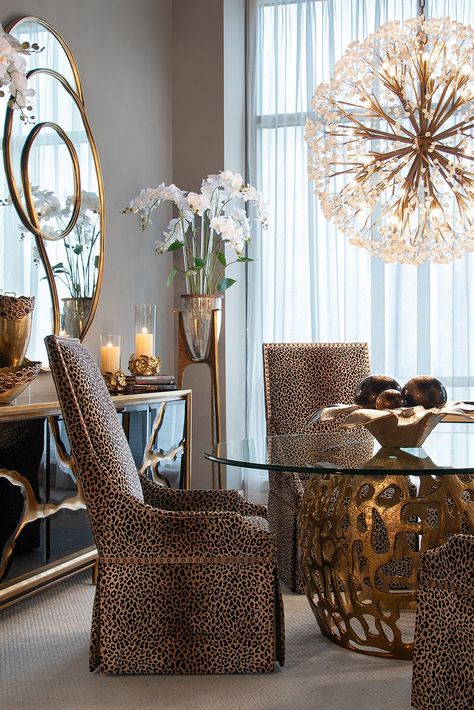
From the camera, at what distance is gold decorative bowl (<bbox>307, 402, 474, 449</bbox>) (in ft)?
7.79

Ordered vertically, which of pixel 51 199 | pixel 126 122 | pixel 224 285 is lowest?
pixel 224 285

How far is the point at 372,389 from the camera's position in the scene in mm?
2660

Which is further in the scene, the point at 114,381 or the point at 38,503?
the point at 114,381

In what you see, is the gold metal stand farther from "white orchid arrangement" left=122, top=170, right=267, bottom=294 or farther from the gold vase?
the gold vase

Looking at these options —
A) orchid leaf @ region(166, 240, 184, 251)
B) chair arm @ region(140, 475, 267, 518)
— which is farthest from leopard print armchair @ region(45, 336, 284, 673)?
orchid leaf @ region(166, 240, 184, 251)

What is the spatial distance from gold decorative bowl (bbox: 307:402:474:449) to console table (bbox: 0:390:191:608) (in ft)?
3.15

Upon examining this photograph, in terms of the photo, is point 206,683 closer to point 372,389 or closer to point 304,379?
point 372,389

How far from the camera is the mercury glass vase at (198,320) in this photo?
4.13m

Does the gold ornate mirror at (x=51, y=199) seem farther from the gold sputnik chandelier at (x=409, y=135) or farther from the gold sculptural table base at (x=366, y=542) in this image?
the gold sculptural table base at (x=366, y=542)

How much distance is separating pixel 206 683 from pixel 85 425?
784 mm

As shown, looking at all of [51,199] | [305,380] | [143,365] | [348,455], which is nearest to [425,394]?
[348,455]

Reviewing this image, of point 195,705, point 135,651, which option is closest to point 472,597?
point 195,705

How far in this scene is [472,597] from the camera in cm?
198

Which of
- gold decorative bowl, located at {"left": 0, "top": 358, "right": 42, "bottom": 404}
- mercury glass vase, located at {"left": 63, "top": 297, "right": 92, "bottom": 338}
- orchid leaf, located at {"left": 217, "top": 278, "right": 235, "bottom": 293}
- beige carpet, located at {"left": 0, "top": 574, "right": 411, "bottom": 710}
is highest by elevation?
orchid leaf, located at {"left": 217, "top": 278, "right": 235, "bottom": 293}
